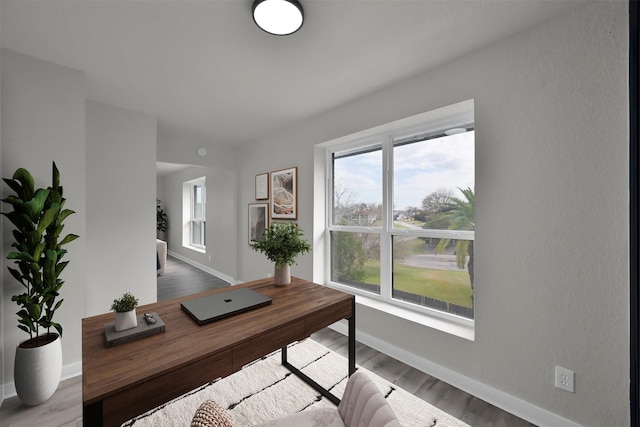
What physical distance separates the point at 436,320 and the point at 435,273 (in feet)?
1.31

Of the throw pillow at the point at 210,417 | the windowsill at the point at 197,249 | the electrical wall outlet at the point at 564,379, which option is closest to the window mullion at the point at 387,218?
the electrical wall outlet at the point at 564,379

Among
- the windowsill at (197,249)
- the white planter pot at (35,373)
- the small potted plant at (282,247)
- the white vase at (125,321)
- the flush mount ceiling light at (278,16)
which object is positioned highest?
the flush mount ceiling light at (278,16)

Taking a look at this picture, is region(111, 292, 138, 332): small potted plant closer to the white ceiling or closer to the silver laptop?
the silver laptop

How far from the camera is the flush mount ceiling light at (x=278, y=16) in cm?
144

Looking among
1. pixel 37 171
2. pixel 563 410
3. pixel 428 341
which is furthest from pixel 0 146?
pixel 563 410

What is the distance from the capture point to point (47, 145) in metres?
2.09

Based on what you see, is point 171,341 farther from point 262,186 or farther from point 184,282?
point 184,282

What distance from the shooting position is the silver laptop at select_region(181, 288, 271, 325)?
1.35 metres

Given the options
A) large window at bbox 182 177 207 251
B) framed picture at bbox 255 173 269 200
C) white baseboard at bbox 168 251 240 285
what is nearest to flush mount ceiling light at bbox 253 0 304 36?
framed picture at bbox 255 173 269 200

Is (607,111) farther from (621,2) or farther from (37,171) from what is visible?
(37,171)

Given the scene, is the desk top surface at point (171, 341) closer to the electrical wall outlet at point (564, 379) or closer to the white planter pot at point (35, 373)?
the white planter pot at point (35, 373)

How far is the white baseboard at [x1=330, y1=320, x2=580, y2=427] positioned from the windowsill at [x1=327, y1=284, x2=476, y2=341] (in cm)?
29

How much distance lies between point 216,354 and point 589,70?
2425 mm

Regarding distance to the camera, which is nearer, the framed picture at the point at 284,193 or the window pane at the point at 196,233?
the framed picture at the point at 284,193
